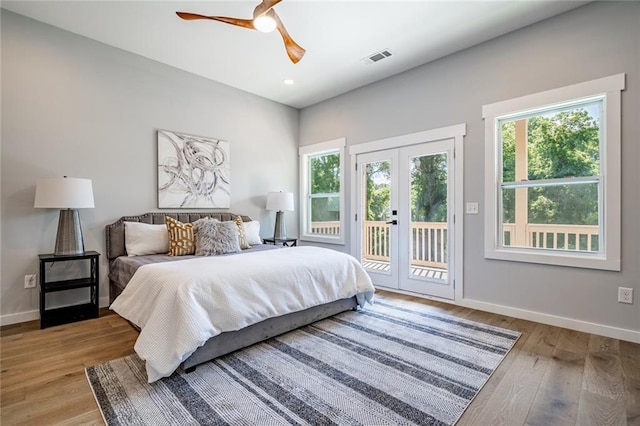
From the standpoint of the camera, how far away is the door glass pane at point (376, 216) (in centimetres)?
423

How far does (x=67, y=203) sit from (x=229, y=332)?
1980 mm

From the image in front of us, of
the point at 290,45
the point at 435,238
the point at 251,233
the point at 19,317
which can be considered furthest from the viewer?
the point at 251,233

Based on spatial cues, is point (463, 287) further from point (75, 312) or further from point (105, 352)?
point (75, 312)

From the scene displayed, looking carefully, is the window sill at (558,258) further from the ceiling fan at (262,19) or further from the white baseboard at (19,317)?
the white baseboard at (19,317)

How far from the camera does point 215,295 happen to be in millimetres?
2104

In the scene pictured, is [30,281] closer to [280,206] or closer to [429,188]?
[280,206]

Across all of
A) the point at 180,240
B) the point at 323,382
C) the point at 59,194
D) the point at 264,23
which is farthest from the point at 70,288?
the point at 264,23

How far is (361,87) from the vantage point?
14.7ft

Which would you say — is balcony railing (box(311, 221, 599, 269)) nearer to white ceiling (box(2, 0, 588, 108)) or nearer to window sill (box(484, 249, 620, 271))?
window sill (box(484, 249, 620, 271))

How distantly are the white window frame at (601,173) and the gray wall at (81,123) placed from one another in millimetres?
3435

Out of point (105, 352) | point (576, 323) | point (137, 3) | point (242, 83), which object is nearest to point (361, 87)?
point (242, 83)

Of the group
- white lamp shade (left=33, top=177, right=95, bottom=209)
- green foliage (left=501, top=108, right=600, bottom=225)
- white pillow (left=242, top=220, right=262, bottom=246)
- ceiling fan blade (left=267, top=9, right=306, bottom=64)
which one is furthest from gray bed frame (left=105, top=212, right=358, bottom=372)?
ceiling fan blade (left=267, top=9, right=306, bottom=64)

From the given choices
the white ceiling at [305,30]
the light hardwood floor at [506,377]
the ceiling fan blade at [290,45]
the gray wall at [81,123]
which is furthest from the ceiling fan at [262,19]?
the light hardwood floor at [506,377]

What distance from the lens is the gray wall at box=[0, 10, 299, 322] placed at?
2.86 m
